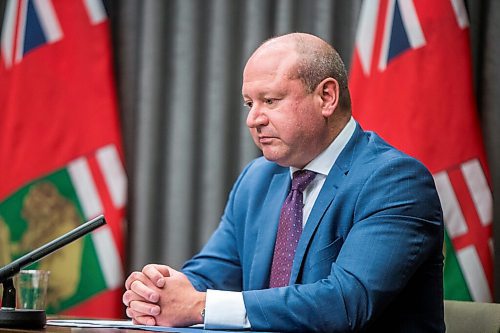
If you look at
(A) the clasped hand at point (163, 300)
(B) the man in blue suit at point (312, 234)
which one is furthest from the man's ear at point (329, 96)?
(A) the clasped hand at point (163, 300)

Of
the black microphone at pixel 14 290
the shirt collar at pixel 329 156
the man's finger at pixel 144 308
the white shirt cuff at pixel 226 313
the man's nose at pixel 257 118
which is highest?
the man's nose at pixel 257 118

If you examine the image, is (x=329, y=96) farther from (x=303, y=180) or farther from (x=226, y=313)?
(x=226, y=313)

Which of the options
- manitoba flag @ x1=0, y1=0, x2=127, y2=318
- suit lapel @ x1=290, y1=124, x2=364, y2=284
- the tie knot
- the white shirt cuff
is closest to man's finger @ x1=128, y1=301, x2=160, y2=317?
the white shirt cuff

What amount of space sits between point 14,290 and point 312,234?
794 mm

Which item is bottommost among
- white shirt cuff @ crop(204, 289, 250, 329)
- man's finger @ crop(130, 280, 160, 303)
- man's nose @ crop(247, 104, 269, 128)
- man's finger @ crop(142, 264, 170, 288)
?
white shirt cuff @ crop(204, 289, 250, 329)

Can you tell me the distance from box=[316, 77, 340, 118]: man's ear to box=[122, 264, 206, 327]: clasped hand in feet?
2.20

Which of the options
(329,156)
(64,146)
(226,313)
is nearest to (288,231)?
(329,156)

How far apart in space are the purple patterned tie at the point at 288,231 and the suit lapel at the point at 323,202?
0.23 ft

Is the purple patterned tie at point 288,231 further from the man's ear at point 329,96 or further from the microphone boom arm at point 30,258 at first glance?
the microphone boom arm at point 30,258

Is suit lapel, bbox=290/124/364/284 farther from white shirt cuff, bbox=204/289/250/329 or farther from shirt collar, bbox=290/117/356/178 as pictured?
white shirt cuff, bbox=204/289/250/329

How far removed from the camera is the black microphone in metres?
1.89

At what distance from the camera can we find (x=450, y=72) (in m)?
3.19

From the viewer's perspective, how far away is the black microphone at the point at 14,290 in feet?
6.21

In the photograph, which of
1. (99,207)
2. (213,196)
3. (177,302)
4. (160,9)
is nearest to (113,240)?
(99,207)
